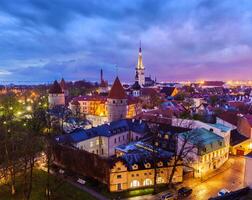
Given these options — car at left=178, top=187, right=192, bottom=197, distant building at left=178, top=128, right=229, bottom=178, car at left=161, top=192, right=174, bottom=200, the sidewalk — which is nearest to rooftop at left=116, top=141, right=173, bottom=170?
distant building at left=178, top=128, right=229, bottom=178

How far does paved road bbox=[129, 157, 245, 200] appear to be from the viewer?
77.3ft

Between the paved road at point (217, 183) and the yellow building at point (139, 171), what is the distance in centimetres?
191

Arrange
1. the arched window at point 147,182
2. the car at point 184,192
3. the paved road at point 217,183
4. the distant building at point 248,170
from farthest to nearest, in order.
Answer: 1. the arched window at point 147,182
2. the paved road at point 217,183
3. the car at point 184,192
4. the distant building at point 248,170

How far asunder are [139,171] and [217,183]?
309 inches

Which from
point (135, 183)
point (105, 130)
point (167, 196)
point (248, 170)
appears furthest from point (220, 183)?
point (105, 130)

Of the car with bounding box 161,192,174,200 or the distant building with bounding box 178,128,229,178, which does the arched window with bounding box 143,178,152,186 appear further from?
the distant building with bounding box 178,128,229,178

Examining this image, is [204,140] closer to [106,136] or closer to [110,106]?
[106,136]

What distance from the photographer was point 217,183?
85.5ft

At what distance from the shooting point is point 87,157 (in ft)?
91.7

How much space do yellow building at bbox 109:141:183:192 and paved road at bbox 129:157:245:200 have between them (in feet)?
6.25

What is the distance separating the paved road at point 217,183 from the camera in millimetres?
23556

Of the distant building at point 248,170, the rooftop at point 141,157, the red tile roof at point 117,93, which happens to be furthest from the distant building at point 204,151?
the red tile roof at point 117,93

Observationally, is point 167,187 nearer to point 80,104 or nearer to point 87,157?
point 87,157

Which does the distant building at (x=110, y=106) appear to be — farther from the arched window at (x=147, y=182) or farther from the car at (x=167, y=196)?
the car at (x=167, y=196)
